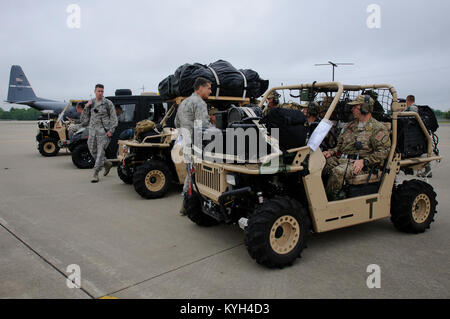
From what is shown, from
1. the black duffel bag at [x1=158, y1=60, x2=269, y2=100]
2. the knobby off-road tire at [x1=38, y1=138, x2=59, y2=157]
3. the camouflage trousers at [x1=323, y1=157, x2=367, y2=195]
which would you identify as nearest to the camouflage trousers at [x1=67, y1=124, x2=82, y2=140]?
the knobby off-road tire at [x1=38, y1=138, x2=59, y2=157]

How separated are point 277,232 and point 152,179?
3.59m

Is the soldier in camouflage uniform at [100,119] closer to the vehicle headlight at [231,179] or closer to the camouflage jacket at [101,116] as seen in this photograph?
the camouflage jacket at [101,116]

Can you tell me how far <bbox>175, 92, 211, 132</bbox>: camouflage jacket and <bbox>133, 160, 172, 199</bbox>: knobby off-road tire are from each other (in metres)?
1.79

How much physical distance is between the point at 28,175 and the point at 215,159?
7.09 metres

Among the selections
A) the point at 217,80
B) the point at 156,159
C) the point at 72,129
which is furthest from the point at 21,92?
the point at 217,80

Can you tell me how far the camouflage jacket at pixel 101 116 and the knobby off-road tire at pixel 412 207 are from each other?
19.4 feet

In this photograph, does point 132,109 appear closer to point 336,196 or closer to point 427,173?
point 336,196

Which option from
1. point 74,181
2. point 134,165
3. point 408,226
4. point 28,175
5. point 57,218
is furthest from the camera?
point 28,175

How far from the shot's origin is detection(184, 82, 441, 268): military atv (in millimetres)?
3652

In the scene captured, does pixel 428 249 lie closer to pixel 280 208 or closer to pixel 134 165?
pixel 280 208

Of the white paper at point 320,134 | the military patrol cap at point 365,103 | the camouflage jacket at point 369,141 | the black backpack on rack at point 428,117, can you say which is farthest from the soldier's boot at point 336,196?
the black backpack on rack at point 428,117

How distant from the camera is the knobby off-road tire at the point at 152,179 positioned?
259 inches
